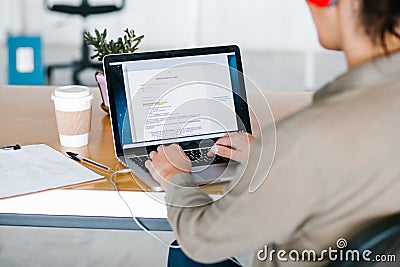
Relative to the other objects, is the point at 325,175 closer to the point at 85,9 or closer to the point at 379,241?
the point at 379,241

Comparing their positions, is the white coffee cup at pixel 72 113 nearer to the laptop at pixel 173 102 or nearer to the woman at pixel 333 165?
the laptop at pixel 173 102

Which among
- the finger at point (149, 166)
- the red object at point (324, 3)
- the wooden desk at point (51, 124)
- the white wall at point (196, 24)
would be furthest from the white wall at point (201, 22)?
the red object at point (324, 3)

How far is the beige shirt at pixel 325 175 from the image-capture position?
0.92 meters

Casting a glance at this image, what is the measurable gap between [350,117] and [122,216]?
570 mm

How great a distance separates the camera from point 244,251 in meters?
0.98

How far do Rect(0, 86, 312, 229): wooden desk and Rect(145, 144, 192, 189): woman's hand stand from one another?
55 mm

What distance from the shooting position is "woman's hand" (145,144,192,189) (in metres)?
1.28

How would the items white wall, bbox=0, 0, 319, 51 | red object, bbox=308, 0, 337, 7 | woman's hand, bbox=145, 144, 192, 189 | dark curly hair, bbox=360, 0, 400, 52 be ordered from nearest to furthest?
dark curly hair, bbox=360, 0, 400, 52 → red object, bbox=308, 0, 337, 7 → woman's hand, bbox=145, 144, 192, 189 → white wall, bbox=0, 0, 319, 51

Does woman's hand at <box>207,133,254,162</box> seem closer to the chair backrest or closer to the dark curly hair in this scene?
the dark curly hair

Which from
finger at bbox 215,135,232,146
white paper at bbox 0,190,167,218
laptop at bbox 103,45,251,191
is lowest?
white paper at bbox 0,190,167,218

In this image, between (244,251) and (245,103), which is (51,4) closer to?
(245,103)

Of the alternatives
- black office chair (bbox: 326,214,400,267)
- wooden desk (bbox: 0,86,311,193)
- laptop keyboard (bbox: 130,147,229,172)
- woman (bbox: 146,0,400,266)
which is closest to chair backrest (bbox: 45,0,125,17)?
wooden desk (bbox: 0,86,311,193)

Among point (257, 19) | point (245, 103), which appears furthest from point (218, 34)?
point (245, 103)

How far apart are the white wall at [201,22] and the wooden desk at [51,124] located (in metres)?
3.52
